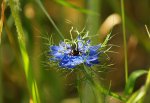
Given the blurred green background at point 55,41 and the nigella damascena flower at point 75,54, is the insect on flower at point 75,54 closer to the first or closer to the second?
the nigella damascena flower at point 75,54

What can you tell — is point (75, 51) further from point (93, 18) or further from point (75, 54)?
point (93, 18)

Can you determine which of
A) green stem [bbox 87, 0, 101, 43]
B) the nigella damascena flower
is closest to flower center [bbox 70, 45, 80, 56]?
the nigella damascena flower

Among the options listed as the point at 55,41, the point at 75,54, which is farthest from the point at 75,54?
the point at 55,41

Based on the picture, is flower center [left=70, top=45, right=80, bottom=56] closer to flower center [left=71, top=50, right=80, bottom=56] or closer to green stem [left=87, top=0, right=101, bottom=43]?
flower center [left=71, top=50, right=80, bottom=56]

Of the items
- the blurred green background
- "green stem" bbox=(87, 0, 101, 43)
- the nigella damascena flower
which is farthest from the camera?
the blurred green background

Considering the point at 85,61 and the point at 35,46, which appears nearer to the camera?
the point at 85,61

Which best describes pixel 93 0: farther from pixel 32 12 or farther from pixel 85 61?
pixel 32 12

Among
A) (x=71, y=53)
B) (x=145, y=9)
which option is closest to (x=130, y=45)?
(x=145, y=9)

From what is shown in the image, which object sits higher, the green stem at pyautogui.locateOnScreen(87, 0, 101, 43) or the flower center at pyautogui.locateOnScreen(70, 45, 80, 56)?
the green stem at pyautogui.locateOnScreen(87, 0, 101, 43)

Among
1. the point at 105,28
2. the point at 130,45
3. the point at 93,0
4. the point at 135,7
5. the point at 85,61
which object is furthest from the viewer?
the point at 135,7
